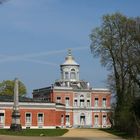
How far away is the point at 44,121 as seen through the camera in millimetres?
86625

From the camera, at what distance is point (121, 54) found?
2406 inches

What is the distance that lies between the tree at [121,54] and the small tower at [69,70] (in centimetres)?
4336

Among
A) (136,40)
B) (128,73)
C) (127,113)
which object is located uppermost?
(136,40)

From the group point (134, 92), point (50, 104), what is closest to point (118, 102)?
point (134, 92)

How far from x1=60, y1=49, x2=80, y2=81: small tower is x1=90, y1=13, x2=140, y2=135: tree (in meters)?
43.4

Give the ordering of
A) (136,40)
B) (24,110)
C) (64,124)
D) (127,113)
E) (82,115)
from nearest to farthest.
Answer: (127,113)
(136,40)
(24,110)
(64,124)
(82,115)

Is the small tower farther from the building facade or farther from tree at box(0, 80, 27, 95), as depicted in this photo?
tree at box(0, 80, 27, 95)

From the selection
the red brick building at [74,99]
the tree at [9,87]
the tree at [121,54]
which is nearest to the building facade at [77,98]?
the red brick building at [74,99]

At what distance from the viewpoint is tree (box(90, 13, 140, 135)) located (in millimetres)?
58188

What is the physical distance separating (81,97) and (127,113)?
51.5m

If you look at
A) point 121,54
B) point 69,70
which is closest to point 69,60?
point 69,70

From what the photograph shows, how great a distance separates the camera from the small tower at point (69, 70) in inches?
4264

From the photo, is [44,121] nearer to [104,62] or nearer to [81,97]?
[81,97]

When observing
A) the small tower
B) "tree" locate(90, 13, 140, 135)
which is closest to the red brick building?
the small tower
